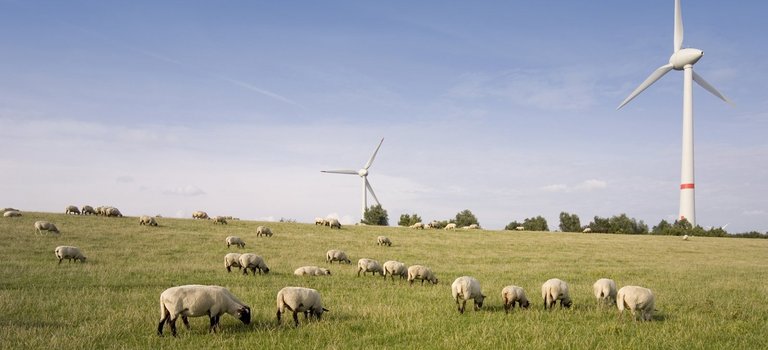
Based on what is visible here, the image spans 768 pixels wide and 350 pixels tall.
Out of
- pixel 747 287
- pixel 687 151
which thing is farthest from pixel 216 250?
pixel 687 151

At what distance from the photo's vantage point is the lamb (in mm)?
14453

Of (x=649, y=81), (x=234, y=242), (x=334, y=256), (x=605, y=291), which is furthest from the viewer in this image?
(x=649, y=81)

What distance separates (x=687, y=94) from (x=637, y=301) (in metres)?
90.2

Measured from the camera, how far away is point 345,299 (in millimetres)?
17812

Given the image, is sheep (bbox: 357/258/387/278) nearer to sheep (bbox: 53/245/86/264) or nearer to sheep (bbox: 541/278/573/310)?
sheep (bbox: 541/278/573/310)

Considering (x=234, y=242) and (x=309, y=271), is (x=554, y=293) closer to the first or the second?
(x=309, y=271)

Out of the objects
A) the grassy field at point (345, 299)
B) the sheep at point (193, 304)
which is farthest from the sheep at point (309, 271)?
the sheep at point (193, 304)

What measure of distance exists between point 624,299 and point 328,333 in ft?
27.6

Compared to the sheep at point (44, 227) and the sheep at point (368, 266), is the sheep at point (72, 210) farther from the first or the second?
the sheep at point (368, 266)

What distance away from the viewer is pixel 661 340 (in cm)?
1215

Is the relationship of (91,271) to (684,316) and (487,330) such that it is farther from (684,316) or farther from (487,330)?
(684,316)

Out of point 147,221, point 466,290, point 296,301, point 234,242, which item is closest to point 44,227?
point 147,221

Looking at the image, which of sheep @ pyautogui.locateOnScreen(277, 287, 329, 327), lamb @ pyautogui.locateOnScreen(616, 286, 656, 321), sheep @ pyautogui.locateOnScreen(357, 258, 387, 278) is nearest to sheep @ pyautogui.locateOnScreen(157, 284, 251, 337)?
sheep @ pyautogui.locateOnScreen(277, 287, 329, 327)

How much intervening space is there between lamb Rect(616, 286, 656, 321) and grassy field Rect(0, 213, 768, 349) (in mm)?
427
